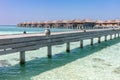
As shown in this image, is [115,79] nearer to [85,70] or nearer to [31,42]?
[85,70]

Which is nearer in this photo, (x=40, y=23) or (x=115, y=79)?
(x=115, y=79)

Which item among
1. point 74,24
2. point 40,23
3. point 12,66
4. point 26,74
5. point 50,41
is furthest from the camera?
point 40,23

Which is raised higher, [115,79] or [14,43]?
[14,43]

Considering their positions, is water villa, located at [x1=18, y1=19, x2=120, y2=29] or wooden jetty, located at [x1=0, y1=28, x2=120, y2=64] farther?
water villa, located at [x1=18, y1=19, x2=120, y2=29]

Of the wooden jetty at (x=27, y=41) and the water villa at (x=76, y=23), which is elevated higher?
the wooden jetty at (x=27, y=41)

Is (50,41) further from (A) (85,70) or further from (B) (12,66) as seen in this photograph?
(A) (85,70)

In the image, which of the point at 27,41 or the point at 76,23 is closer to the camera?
the point at 27,41

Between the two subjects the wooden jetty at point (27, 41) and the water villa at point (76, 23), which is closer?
the wooden jetty at point (27, 41)

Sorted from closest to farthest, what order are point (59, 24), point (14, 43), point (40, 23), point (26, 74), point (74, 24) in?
point (26, 74), point (14, 43), point (74, 24), point (59, 24), point (40, 23)

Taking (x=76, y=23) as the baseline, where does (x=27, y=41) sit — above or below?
above

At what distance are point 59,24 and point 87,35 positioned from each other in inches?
5323

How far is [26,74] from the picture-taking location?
1238cm

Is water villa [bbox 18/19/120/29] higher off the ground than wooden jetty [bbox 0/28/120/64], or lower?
lower

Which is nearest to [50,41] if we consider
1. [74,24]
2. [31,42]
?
[31,42]
